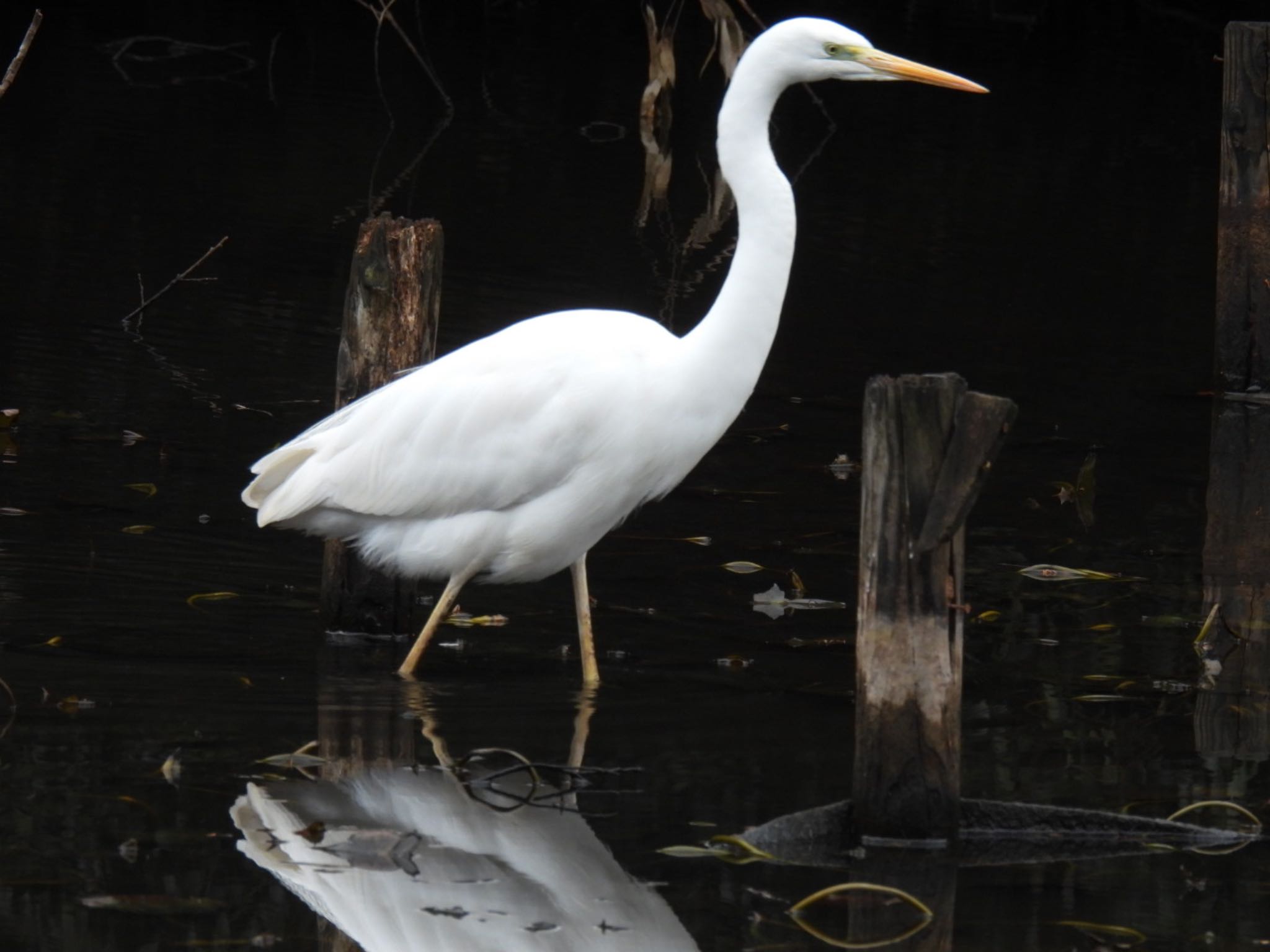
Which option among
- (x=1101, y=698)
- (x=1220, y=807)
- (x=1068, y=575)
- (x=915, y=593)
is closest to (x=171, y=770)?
→ (x=915, y=593)

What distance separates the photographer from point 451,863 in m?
4.38

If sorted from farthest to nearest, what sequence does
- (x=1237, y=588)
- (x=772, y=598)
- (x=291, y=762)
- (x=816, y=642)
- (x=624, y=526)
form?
(x=624, y=526), (x=1237, y=588), (x=772, y=598), (x=816, y=642), (x=291, y=762)

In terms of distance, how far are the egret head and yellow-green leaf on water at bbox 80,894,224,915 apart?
8.88ft

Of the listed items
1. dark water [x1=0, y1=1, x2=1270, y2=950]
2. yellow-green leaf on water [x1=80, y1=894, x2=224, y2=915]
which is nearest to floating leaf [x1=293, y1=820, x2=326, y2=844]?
dark water [x1=0, y1=1, x2=1270, y2=950]

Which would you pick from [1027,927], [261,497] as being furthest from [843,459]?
[1027,927]

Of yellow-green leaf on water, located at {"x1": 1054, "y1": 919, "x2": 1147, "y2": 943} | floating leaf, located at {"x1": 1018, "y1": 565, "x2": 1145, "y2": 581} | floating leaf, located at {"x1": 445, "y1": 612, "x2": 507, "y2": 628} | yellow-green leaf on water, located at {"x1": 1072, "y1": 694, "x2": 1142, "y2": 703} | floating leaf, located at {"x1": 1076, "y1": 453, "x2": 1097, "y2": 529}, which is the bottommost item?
yellow-green leaf on water, located at {"x1": 1054, "y1": 919, "x2": 1147, "y2": 943}

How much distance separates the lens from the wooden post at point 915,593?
4094 millimetres

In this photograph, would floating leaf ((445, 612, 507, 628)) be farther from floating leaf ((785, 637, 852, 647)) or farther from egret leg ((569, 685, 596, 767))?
floating leaf ((785, 637, 852, 647))

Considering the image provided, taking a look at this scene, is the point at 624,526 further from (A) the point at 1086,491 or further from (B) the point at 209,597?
(A) the point at 1086,491

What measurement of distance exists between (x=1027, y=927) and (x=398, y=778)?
165 centimetres

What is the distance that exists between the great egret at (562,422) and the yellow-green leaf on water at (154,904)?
1674 millimetres

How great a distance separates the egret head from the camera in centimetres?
531

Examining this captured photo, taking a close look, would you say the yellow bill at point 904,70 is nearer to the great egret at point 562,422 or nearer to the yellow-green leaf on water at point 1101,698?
the great egret at point 562,422

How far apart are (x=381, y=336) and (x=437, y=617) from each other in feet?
2.99
